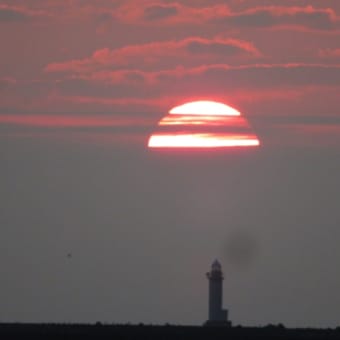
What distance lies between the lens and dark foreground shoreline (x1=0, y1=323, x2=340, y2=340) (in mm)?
90062

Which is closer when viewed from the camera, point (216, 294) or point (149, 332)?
point (149, 332)

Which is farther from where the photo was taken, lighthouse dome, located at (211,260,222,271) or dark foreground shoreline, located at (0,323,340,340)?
lighthouse dome, located at (211,260,222,271)

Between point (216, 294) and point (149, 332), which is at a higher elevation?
point (216, 294)

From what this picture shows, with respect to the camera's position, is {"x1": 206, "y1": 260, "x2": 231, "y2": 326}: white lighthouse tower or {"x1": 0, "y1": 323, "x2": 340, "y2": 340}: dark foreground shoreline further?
{"x1": 206, "y1": 260, "x2": 231, "y2": 326}: white lighthouse tower

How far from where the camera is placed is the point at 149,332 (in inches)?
3664

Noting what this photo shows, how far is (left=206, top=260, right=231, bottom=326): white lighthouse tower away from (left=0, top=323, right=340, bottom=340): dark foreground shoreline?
90.4 ft

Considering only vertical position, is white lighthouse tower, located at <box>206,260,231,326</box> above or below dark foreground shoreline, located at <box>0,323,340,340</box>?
above

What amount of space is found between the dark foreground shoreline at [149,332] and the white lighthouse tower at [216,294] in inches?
1085

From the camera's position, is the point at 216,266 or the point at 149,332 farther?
the point at 216,266

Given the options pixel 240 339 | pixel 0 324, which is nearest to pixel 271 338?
pixel 240 339

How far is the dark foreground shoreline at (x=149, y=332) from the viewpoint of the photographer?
90.1 m

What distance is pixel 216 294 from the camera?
13050 centimetres

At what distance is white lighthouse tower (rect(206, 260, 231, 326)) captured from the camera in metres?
128

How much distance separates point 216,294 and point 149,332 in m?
37.7
